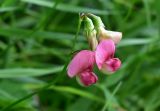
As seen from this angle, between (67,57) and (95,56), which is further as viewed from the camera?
(67,57)

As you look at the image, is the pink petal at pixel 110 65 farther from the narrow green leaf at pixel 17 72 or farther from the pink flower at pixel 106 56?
the narrow green leaf at pixel 17 72

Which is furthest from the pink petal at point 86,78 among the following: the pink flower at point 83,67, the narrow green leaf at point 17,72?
the narrow green leaf at point 17,72

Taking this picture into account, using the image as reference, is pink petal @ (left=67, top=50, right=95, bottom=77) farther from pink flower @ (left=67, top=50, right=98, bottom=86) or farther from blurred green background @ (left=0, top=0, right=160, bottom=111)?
blurred green background @ (left=0, top=0, right=160, bottom=111)

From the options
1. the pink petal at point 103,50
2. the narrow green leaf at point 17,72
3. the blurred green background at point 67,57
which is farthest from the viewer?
the blurred green background at point 67,57

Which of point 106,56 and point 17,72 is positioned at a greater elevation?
point 17,72

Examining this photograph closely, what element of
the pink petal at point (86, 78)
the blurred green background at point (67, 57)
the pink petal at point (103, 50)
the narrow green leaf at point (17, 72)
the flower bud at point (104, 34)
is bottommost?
the pink petal at point (86, 78)

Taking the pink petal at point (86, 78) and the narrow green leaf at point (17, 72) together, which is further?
the narrow green leaf at point (17, 72)

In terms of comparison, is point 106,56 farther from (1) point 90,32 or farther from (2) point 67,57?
(2) point 67,57

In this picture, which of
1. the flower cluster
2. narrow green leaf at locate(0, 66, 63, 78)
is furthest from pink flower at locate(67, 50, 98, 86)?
narrow green leaf at locate(0, 66, 63, 78)

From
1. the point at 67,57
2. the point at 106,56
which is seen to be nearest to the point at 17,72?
the point at 67,57
